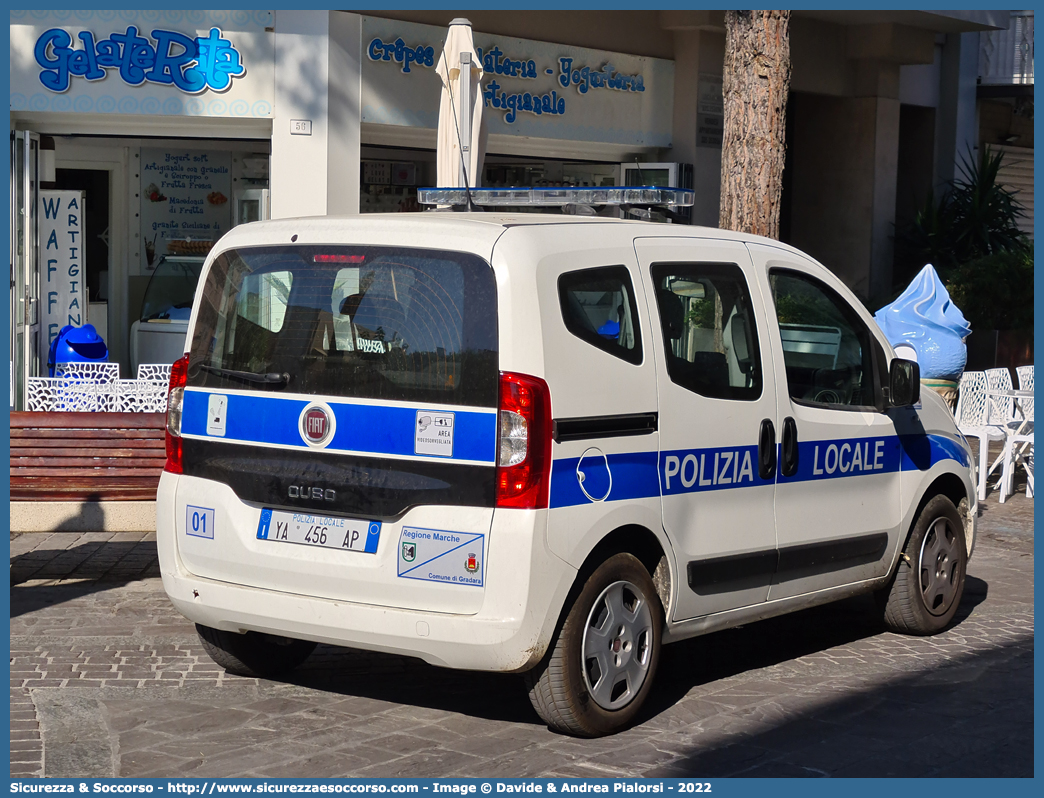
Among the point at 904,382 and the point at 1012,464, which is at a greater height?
the point at 904,382

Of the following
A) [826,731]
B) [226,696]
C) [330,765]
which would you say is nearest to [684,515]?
[826,731]

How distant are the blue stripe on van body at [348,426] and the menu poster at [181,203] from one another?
31.1ft

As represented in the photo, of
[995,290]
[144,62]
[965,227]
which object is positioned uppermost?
[144,62]

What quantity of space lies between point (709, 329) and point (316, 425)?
5.41 ft

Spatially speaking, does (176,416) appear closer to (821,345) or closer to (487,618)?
(487,618)

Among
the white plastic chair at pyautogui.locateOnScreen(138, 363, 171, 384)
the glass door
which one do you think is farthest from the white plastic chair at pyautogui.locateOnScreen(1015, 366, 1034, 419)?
the glass door

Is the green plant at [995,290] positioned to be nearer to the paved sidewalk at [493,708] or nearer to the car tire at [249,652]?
the paved sidewalk at [493,708]

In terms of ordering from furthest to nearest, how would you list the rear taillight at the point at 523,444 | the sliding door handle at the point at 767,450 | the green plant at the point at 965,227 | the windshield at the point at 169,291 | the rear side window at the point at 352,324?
the green plant at the point at 965,227
the windshield at the point at 169,291
the sliding door handle at the point at 767,450
the rear side window at the point at 352,324
the rear taillight at the point at 523,444

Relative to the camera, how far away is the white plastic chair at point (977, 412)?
11.1 metres

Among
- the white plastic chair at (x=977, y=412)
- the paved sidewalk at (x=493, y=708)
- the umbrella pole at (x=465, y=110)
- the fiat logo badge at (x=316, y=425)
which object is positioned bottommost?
the paved sidewalk at (x=493, y=708)

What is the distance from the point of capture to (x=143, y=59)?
12.0m

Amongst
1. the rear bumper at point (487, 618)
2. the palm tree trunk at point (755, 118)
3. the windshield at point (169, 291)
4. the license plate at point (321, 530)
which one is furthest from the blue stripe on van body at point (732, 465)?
the windshield at point (169, 291)

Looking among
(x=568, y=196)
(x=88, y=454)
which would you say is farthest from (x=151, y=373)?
(x=568, y=196)

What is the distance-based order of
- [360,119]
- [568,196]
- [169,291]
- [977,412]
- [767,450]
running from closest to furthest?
[767,450]
[568,196]
[977,412]
[360,119]
[169,291]
